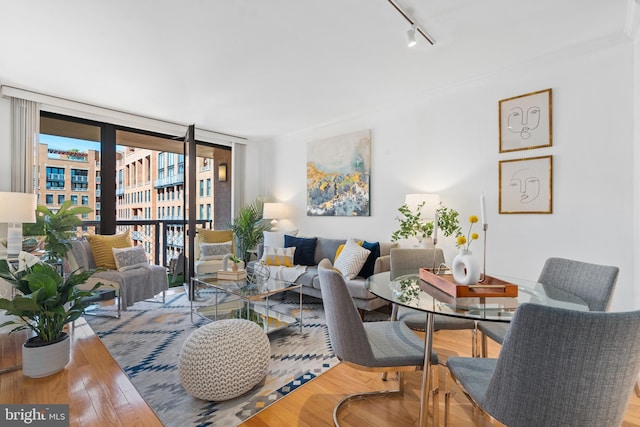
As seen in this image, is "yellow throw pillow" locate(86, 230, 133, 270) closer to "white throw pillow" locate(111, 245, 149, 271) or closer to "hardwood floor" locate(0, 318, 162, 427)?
"white throw pillow" locate(111, 245, 149, 271)

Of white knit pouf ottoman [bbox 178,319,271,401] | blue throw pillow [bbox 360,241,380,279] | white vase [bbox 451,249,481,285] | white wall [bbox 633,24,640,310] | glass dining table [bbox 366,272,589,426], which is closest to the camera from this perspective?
glass dining table [bbox 366,272,589,426]

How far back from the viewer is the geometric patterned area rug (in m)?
1.69

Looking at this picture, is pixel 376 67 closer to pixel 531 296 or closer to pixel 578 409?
pixel 531 296

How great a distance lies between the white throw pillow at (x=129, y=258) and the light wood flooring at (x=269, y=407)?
1250 mm

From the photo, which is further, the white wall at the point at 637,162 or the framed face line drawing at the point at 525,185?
the framed face line drawing at the point at 525,185

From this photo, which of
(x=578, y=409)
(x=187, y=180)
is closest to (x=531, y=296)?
(x=578, y=409)

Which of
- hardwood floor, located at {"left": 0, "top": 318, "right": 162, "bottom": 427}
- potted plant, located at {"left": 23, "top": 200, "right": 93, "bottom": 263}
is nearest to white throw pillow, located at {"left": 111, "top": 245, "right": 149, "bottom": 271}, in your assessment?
potted plant, located at {"left": 23, "top": 200, "right": 93, "bottom": 263}

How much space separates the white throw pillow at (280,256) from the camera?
3.97m

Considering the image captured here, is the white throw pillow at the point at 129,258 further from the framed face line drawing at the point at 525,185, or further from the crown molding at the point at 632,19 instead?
the crown molding at the point at 632,19

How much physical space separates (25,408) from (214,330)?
1.08m

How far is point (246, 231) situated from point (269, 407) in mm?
3499

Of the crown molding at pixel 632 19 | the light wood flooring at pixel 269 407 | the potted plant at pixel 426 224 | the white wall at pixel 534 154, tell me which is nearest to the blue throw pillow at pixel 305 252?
the white wall at pixel 534 154

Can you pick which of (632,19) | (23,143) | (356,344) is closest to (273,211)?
(23,143)

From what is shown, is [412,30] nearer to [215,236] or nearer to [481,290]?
[481,290]
